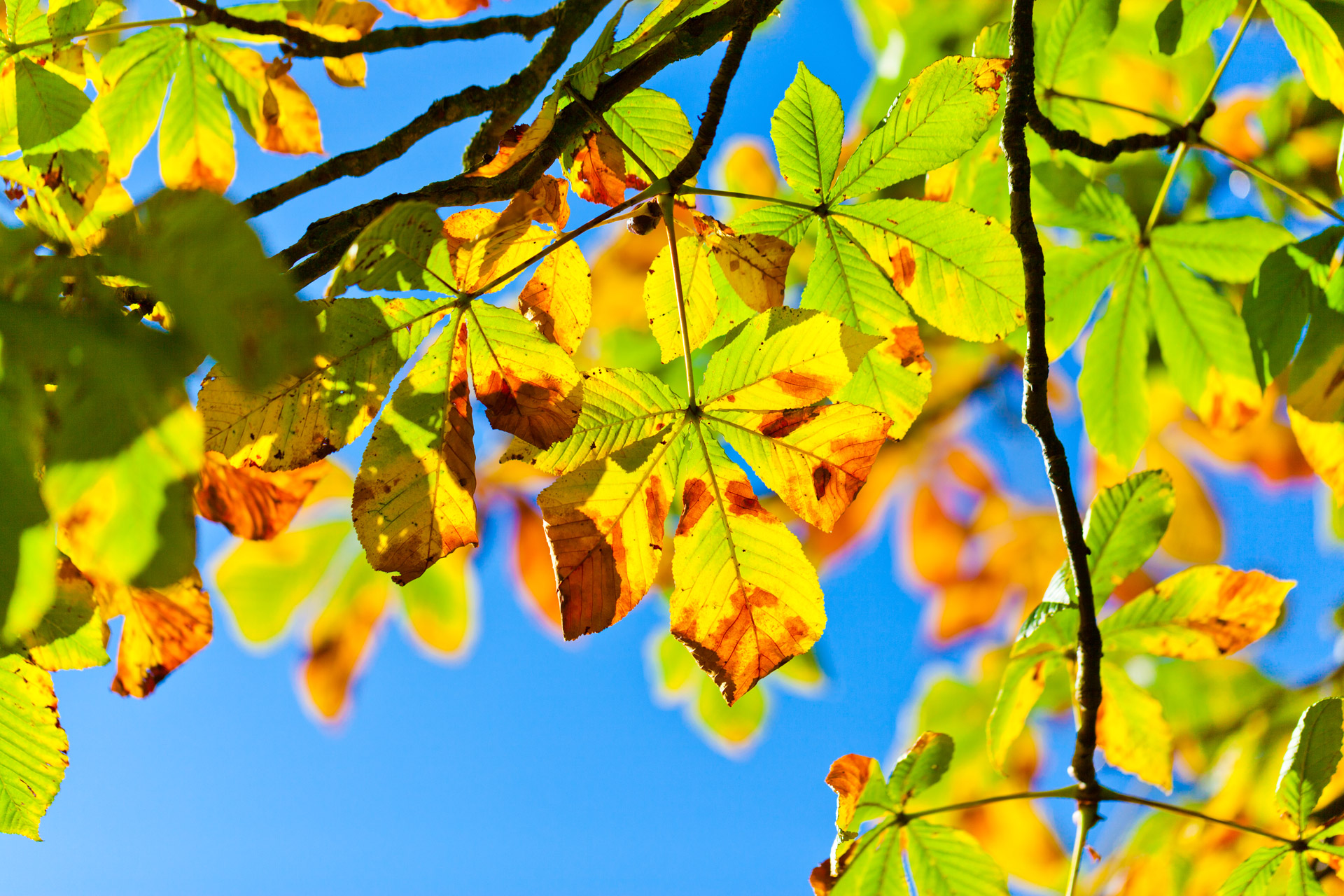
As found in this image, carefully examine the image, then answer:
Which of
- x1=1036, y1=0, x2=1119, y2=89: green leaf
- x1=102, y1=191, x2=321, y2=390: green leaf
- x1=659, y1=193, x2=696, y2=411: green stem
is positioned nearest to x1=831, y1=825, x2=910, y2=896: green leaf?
x1=659, y1=193, x2=696, y2=411: green stem

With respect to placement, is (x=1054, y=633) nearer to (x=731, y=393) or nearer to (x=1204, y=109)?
(x=731, y=393)

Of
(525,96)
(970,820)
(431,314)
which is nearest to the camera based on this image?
(431,314)

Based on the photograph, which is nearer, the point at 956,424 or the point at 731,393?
the point at 731,393

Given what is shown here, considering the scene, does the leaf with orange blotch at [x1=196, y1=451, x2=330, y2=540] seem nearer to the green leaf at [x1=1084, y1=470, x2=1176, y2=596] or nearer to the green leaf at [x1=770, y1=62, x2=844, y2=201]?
the green leaf at [x1=770, y1=62, x2=844, y2=201]

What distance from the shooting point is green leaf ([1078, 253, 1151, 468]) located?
0.95 metres

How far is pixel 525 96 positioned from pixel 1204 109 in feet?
2.34

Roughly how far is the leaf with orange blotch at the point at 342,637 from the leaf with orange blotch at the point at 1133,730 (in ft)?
3.30

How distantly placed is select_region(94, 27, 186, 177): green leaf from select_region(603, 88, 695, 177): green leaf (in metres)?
0.44

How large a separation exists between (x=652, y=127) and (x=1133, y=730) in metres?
0.71

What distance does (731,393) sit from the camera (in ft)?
2.10

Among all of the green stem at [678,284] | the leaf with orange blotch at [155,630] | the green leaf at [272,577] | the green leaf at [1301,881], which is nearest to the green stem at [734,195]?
the green stem at [678,284]

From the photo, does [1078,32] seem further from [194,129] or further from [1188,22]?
[194,129]

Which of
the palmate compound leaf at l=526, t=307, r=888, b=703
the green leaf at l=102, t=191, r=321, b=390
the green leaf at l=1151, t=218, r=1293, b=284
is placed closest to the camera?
the green leaf at l=102, t=191, r=321, b=390

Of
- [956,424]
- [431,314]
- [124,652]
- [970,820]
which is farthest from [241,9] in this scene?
[970,820]
